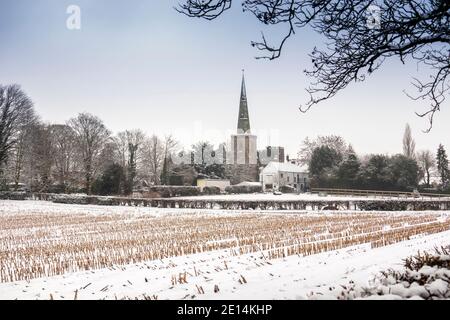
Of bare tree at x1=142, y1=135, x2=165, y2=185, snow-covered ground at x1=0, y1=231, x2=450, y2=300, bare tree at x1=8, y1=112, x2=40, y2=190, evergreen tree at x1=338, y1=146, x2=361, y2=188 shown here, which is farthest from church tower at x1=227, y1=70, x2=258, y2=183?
snow-covered ground at x1=0, y1=231, x2=450, y2=300

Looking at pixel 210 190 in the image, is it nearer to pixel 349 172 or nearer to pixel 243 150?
pixel 349 172

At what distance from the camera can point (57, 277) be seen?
854 centimetres

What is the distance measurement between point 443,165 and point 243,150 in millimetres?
42139

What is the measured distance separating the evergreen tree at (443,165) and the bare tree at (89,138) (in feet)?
180

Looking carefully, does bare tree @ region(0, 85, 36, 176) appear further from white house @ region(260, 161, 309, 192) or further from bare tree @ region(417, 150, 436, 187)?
bare tree @ region(417, 150, 436, 187)

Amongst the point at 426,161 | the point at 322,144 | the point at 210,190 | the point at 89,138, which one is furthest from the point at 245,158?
the point at 89,138

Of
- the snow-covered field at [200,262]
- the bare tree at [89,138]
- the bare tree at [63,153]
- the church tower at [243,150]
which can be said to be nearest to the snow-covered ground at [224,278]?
the snow-covered field at [200,262]

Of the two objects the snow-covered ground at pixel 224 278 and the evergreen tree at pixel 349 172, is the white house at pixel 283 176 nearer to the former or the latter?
the evergreen tree at pixel 349 172

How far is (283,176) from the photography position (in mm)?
81688

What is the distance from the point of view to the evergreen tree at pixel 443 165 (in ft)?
214

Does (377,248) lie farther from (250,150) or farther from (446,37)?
(250,150)
